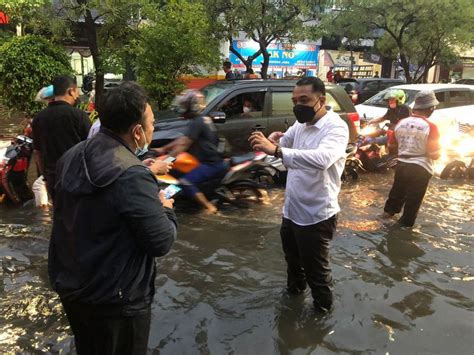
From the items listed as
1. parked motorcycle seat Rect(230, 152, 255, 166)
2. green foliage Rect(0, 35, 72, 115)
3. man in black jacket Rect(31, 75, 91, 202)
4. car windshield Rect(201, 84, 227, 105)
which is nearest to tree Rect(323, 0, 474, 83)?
green foliage Rect(0, 35, 72, 115)

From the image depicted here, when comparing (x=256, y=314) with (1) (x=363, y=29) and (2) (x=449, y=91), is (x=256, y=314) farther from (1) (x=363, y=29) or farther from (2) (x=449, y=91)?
(1) (x=363, y=29)

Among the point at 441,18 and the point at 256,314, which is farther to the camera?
the point at 441,18

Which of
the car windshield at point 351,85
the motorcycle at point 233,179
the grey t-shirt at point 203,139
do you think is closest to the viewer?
the grey t-shirt at point 203,139

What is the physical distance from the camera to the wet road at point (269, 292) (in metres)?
3.30

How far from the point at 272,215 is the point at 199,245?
57.7 inches

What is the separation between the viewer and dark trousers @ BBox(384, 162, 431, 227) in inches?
209

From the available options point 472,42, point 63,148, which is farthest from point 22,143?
point 472,42

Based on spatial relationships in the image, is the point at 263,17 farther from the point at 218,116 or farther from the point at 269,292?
the point at 269,292

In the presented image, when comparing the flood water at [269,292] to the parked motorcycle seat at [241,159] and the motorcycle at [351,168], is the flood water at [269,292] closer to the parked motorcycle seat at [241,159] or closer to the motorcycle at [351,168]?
the parked motorcycle seat at [241,159]

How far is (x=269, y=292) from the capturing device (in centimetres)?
402

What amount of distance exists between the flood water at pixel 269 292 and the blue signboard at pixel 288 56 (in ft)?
65.0

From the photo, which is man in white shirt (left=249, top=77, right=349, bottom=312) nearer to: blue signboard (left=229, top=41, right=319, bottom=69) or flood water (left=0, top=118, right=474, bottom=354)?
flood water (left=0, top=118, right=474, bottom=354)

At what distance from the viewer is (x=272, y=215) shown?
624 cm

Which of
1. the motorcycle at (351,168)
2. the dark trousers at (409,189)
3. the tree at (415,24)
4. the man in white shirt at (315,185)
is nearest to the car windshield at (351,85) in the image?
the tree at (415,24)
